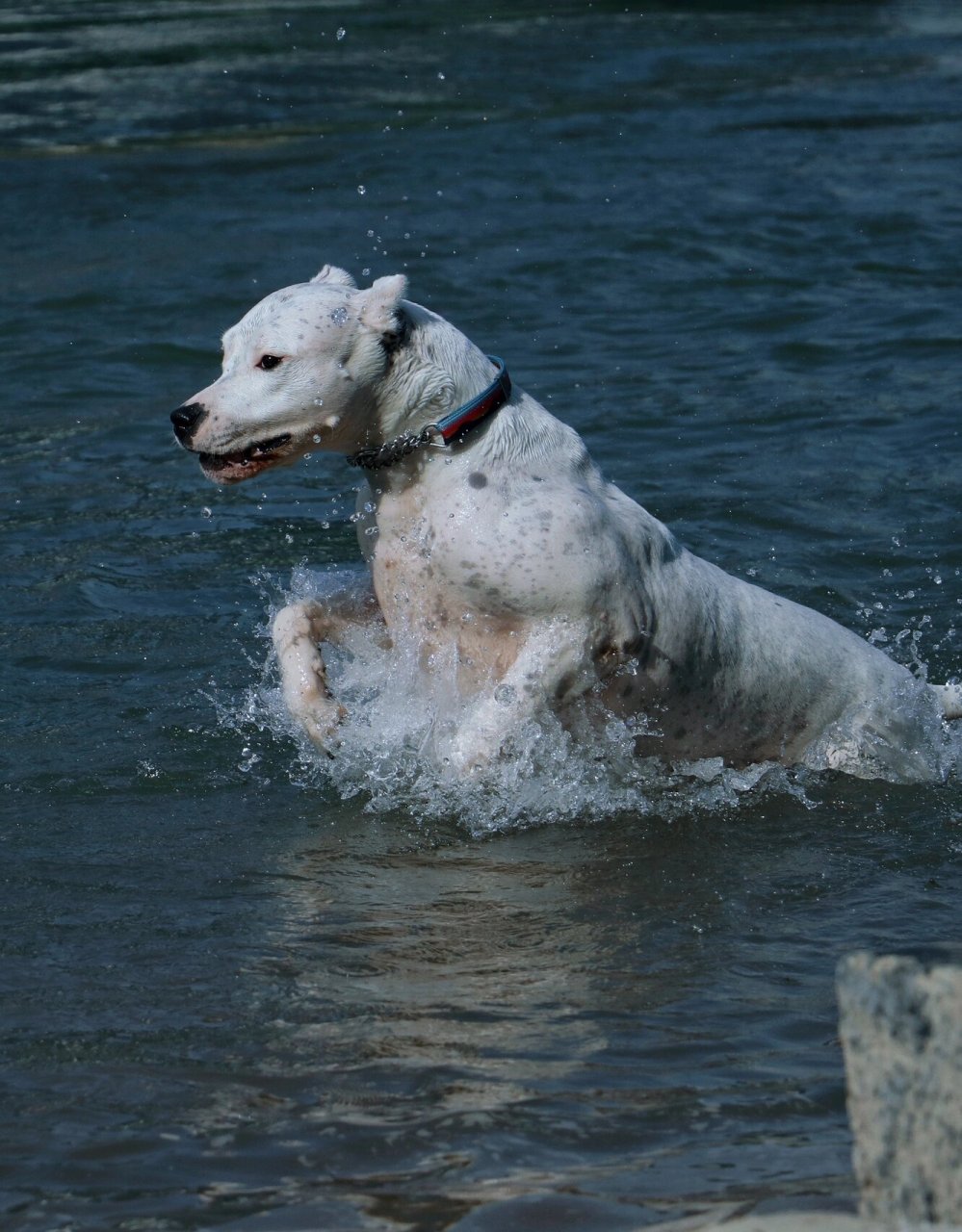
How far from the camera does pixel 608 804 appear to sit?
658 cm

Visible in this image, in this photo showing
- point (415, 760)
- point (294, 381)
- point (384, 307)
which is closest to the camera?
point (294, 381)

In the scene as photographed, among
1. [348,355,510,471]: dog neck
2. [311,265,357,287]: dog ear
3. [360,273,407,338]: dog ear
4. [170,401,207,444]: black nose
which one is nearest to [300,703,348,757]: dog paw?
[348,355,510,471]: dog neck

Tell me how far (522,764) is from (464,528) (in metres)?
0.77

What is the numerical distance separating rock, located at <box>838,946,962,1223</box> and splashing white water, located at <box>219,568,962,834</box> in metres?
2.91

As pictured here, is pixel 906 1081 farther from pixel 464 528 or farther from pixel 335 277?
pixel 335 277

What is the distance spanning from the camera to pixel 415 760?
657cm

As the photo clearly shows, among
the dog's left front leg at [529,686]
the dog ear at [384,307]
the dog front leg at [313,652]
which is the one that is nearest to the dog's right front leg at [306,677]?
the dog front leg at [313,652]

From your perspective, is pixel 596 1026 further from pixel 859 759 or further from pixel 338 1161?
pixel 859 759

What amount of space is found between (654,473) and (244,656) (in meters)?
3.26

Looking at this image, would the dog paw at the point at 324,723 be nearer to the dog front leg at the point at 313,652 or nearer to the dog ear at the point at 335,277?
the dog front leg at the point at 313,652

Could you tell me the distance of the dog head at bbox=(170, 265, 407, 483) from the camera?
596 centimetres

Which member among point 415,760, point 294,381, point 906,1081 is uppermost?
point 294,381

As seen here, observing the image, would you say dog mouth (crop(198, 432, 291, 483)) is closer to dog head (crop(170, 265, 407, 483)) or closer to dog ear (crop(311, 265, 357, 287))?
dog head (crop(170, 265, 407, 483))

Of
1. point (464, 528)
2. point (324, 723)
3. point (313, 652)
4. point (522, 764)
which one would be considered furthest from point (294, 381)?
point (522, 764)
